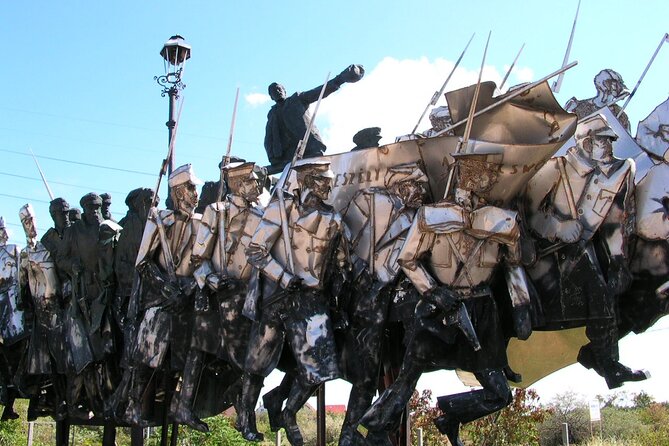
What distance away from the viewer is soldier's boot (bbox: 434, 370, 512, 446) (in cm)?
880

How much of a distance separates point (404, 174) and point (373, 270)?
3.23ft

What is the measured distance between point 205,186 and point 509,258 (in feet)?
13.9

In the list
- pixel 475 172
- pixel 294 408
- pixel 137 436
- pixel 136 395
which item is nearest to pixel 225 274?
pixel 294 408

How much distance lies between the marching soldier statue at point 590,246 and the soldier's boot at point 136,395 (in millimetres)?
4374

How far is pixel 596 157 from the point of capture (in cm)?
909

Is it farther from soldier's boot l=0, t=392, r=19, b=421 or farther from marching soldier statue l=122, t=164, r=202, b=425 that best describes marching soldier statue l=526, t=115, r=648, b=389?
soldier's boot l=0, t=392, r=19, b=421

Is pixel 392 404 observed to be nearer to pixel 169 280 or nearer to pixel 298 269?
pixel 298 269

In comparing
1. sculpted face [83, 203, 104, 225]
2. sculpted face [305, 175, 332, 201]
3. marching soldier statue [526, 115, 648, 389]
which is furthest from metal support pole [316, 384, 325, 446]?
sculpted face [83, 203, 104, 225]

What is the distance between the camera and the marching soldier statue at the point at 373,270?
937 cm

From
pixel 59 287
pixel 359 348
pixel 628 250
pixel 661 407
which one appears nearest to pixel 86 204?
pixel 59 287

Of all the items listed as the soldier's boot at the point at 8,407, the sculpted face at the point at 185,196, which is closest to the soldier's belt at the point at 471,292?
the sculpted face at the point at 185,196

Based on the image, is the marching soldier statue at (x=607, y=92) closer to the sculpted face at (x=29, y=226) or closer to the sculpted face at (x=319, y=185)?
the sculpted face at (x=319, y=185)

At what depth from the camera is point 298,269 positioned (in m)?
9.47

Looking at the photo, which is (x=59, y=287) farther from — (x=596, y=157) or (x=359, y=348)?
(x=596, y=157)
